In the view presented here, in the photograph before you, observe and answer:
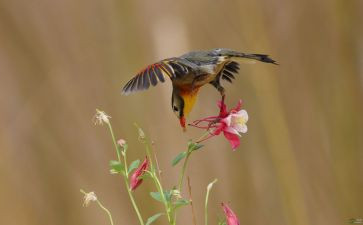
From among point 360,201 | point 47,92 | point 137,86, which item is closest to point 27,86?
point 47,92

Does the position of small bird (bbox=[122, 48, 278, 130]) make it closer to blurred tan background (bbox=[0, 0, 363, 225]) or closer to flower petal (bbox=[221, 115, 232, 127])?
flower petal (bbox=[221, 115, 232, 127])

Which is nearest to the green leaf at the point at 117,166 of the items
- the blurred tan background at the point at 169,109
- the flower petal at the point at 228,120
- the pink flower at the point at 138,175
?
the pink flower at the point at 138,175

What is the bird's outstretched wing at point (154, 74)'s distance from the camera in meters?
0.70

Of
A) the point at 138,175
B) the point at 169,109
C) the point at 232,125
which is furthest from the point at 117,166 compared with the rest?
the point at 169,109

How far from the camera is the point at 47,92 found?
2.09m

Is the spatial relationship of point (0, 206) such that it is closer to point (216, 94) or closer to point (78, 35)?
point (78, 35)

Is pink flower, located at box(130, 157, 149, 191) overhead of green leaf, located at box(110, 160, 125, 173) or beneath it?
beneath

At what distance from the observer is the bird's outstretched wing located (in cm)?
70

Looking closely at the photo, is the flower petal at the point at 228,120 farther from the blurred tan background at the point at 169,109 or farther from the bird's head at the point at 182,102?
the blurred tan background at the point at 169,109

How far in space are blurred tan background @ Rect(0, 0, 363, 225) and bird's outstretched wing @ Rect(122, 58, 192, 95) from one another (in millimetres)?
1288

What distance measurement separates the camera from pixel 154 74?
0.72 meters

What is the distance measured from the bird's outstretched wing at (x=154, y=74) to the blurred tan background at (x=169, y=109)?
4.23 ft

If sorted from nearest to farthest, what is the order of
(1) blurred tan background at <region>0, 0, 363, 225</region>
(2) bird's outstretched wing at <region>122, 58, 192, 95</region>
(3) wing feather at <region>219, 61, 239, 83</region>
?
(2) bird's outstretched wing at <region>122, 58, 192, 95</region> → (3) wing feather at <region>219, 61, 239, 83</region> → (1) blurred tan background at <region>0, 0, 363, 225</region>

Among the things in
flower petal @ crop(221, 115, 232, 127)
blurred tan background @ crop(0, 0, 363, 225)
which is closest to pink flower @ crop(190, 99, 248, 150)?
flower petal @ crop(221, 115, 232, 127)
